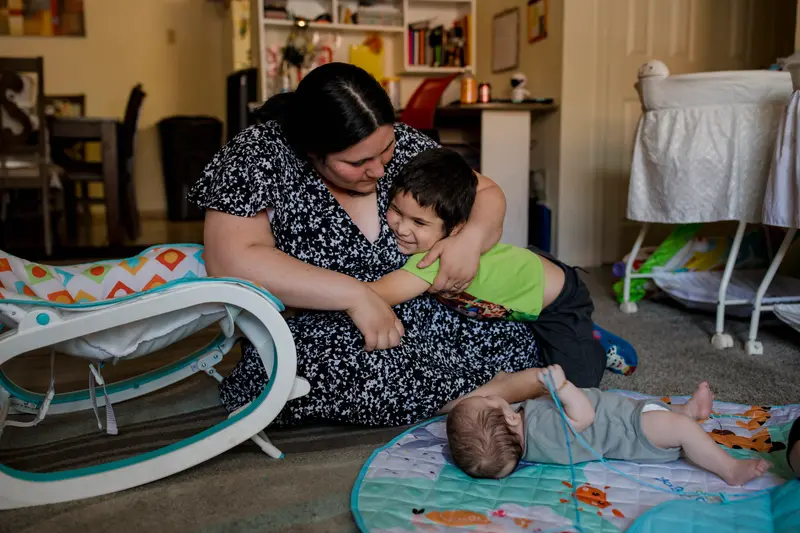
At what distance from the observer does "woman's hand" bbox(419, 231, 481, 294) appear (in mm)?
1416

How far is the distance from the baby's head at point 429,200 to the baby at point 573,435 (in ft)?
1.26

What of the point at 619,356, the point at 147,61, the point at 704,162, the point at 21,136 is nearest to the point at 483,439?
the point at 619,356

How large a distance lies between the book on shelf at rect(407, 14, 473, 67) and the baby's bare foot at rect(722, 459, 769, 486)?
12.8 feet

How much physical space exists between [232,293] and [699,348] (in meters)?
1.56

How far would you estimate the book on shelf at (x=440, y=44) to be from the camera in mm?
4598

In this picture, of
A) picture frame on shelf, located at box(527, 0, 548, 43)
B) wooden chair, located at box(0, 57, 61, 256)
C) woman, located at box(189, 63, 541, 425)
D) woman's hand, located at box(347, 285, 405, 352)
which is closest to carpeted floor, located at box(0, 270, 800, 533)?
woman, located at box(189, 63, 541, 425)

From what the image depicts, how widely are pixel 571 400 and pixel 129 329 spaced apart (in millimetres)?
796

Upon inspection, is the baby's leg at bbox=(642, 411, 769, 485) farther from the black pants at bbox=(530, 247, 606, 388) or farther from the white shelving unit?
the white shelving unit

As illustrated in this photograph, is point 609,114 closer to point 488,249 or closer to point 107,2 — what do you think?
point 488,249

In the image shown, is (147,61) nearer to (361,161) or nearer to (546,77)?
(546,77)

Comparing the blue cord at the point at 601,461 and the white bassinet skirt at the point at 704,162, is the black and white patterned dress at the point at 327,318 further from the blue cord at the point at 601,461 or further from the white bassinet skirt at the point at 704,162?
the white bassinet skirt at the point at 704,162

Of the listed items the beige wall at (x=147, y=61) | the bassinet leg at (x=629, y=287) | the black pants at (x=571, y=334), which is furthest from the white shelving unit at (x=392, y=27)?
the black pants at (x=571, y=334)

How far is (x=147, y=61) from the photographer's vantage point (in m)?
6.74

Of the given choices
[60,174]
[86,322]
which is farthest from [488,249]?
[60,174]
